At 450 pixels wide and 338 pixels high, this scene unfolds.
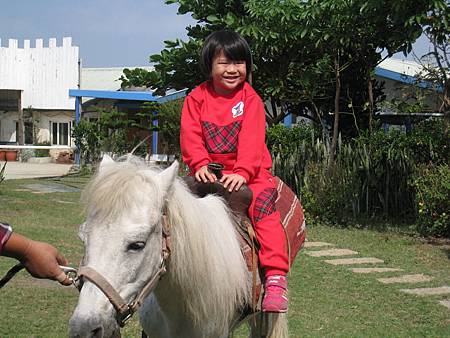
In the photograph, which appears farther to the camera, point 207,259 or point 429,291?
point 429,291

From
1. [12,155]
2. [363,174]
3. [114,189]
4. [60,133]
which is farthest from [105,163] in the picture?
[60,133]

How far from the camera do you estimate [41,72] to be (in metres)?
29.1

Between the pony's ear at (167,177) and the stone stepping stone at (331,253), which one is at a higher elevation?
the pony's ear at (167,177)

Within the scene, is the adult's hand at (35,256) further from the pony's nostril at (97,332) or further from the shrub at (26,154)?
the shrub at (26,154)

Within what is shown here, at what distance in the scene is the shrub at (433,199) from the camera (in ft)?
28.8

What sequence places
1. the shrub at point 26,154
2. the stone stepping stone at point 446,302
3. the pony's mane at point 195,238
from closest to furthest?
the pony's mane at point 195,238 → the stone stepping stone at point 446,302 → the shrub at point 26,154

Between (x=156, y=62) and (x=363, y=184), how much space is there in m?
4.44

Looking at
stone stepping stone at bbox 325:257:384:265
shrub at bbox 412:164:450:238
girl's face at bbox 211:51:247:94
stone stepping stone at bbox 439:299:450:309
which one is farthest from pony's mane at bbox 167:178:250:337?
shrub at bbox 412:164:450:238

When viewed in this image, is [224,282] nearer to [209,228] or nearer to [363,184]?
[209,228]

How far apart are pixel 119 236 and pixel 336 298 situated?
4.19 metres

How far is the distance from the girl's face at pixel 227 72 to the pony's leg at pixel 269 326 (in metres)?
1.18

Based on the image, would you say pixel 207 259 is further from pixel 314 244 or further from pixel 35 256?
pixel 314 244

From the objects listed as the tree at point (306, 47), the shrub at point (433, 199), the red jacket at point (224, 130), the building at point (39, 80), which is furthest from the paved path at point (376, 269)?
the building at point (39, 80)

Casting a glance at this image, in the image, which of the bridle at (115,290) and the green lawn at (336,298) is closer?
the bridle at (115,290)
